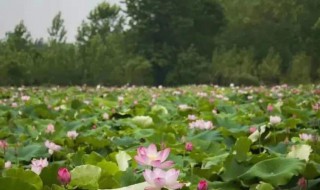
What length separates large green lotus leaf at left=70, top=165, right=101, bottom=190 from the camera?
1187 millimetres

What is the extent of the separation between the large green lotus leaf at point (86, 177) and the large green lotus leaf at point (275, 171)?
376 millimetres

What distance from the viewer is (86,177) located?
3.93 feet

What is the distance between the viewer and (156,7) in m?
28.2

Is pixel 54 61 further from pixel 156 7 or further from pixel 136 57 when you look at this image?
pixel 156 7

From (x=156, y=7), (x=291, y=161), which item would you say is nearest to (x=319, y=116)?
(x=291, y=161)

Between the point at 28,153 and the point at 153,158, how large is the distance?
0.88 meters

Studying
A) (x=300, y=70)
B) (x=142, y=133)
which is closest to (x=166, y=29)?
(x=300, y=70)

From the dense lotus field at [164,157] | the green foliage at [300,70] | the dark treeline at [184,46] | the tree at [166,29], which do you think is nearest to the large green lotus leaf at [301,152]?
the dense lotus field at [164,157]

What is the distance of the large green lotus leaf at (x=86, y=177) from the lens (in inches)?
46.7

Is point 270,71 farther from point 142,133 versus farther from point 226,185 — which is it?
point 226,185

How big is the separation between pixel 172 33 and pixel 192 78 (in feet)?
12.3

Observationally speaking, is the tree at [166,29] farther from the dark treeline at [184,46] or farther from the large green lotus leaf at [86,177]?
the large green lotus leaf at [86,177]

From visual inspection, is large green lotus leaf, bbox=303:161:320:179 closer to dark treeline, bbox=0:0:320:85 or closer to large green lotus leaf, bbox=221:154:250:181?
large green lotus leaf, bbox=221:154:250:181

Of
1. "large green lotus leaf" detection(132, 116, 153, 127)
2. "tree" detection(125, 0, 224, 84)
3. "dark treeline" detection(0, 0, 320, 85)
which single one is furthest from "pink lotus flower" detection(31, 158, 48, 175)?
"tree" detection(125, 0, 224, 84)
